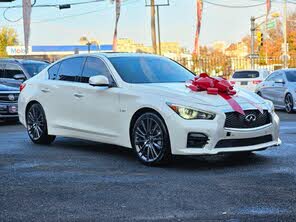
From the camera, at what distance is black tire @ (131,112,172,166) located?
22.5ft

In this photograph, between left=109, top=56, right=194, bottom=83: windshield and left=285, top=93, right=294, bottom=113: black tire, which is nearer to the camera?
left=109, top=56, right=194, bottom=83: windshield

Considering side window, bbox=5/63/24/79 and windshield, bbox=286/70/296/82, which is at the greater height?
side window, bbox=5/63/24/79

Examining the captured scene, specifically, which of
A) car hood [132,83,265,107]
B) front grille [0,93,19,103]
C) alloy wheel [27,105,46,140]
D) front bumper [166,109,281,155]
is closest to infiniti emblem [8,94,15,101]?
front grille [0,93,19,103]

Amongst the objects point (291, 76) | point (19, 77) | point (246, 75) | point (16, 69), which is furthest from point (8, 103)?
point (246, 75)

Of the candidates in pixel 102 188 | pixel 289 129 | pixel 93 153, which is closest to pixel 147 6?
pixel 289 129

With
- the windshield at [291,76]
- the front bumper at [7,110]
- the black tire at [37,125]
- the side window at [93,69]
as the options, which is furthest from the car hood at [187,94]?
the windshield at [291,76]

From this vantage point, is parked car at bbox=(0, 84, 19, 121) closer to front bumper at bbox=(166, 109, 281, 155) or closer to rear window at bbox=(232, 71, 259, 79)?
front bumper at bbox=(166, 109, 281, 155)

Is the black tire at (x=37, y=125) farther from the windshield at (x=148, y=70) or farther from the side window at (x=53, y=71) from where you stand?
the windshield at (x=148, y=70)

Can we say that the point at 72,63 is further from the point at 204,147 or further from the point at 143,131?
the point at 204,147

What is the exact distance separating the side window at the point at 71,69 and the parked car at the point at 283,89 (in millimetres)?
9054

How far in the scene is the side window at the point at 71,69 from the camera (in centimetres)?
859

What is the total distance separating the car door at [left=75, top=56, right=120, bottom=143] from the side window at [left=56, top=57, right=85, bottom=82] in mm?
146

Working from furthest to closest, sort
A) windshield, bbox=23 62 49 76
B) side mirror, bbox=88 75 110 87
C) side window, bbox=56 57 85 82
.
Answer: windshield, bbox=23 62 49 76, side window, bbox=56 57 85 82, side mirror, bbox=88 75 110 87

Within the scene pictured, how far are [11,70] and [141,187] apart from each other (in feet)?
38.7
